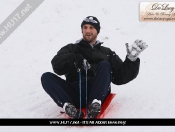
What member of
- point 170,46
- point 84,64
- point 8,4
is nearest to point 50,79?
point 84,64

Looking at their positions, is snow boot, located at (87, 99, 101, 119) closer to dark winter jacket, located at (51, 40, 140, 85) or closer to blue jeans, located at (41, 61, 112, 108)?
blue jeans, located at (41, 61, 112, 108)

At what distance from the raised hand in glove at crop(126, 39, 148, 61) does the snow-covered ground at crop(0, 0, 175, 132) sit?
647mm

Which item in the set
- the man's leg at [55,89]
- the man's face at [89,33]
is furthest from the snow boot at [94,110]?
the man's face at [89,33]

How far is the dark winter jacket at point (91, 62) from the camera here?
314cm

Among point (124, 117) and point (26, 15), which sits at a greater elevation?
point (26, 15)

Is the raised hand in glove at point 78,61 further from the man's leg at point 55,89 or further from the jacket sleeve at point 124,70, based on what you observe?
the jacket sleeve at point 124,70

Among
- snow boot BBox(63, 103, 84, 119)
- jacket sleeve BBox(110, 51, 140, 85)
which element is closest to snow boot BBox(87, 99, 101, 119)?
snow boot BBox(63, 103, 84, 119)

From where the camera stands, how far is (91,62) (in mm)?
3461

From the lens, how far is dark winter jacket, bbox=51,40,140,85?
3.14 metres

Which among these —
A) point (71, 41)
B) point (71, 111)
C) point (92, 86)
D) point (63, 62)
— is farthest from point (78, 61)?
point (71, 41)

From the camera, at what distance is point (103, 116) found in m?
3.23

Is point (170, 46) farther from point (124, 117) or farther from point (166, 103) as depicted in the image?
point (124, 117)

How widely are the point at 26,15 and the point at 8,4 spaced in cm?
61

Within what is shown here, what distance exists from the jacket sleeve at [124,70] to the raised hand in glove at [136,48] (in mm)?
77
